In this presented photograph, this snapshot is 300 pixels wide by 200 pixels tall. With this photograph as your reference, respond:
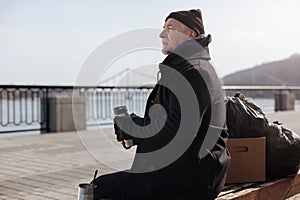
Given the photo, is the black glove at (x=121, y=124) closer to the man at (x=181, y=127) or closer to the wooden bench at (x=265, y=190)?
the man at (x=181, y=127)

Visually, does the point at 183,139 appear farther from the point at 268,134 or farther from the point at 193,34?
the point at 268,134

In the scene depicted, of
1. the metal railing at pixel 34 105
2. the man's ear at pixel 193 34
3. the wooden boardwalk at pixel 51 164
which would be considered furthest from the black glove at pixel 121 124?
the metal railing at pixel 34 105

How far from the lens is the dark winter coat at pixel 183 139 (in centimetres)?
272

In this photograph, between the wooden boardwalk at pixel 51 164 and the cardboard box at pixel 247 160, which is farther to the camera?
the wooden boardwalk at pixel 51 164

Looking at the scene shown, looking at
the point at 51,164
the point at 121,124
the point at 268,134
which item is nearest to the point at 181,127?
the point at 121,124

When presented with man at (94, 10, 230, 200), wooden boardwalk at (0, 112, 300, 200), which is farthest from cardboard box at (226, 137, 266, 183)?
wooden boardwalk at (0, 112, 300, 200)

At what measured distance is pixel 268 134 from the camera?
156 inches

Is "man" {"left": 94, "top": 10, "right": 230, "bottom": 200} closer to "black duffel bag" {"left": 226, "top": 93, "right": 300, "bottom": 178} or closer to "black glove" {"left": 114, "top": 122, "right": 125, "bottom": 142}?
"black glove" {"left": 114, "top": 122, "right": 125, "bottom": 142}

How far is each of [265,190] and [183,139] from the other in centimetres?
145

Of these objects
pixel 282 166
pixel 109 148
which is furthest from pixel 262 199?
pixel 109 148

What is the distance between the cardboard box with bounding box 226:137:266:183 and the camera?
12.2 feet

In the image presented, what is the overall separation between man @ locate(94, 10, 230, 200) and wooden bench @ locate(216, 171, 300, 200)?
556 mm

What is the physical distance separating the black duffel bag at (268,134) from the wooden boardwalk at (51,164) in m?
0.58

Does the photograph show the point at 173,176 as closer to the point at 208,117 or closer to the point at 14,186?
the point at 208,117
